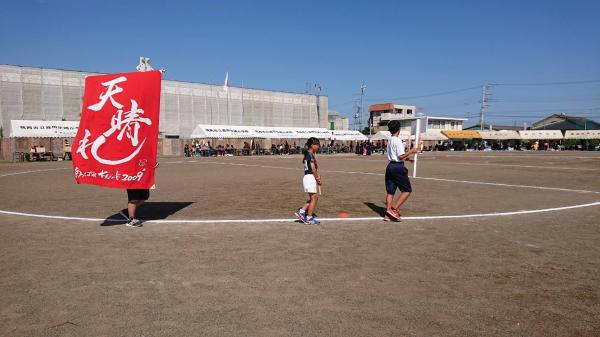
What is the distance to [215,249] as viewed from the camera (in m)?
5.79

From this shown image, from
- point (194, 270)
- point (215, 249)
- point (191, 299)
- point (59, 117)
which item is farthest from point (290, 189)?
point (59, 117)

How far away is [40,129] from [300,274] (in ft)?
124

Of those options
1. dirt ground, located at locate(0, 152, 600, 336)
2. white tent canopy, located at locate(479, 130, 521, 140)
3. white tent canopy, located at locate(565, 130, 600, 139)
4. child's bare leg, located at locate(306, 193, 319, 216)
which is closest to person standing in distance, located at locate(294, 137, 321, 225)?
child's bare leg, located at locate(306, 193, 319, 216)

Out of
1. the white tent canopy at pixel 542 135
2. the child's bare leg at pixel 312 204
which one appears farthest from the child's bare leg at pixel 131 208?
the white tent canopy at pixel 542 135

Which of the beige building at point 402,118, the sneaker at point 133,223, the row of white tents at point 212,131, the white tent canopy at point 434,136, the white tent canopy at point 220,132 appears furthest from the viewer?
the beige building at point 402,118

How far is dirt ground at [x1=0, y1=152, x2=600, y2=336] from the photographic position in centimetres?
349

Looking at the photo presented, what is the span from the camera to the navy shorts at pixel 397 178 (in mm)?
7992

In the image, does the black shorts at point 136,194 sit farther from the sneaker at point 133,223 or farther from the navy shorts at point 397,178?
the navy shorts at point 397,178

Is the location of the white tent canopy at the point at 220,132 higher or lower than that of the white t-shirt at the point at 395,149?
higher

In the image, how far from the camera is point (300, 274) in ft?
15.4

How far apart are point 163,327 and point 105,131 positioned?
533 cm

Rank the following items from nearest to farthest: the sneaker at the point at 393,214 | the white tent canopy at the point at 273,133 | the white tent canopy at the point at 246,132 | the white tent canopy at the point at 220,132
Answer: the sneaker at the point at 393,214 → the white tent canopy at the point at 220,132 → the white tent canopy at the point at 246,132 → the white tent canopy at the point at 273,133

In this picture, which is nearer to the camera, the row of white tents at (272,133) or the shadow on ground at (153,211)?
the shadow on ground at (153,211)

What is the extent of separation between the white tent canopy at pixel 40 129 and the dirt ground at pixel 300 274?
29883mm
